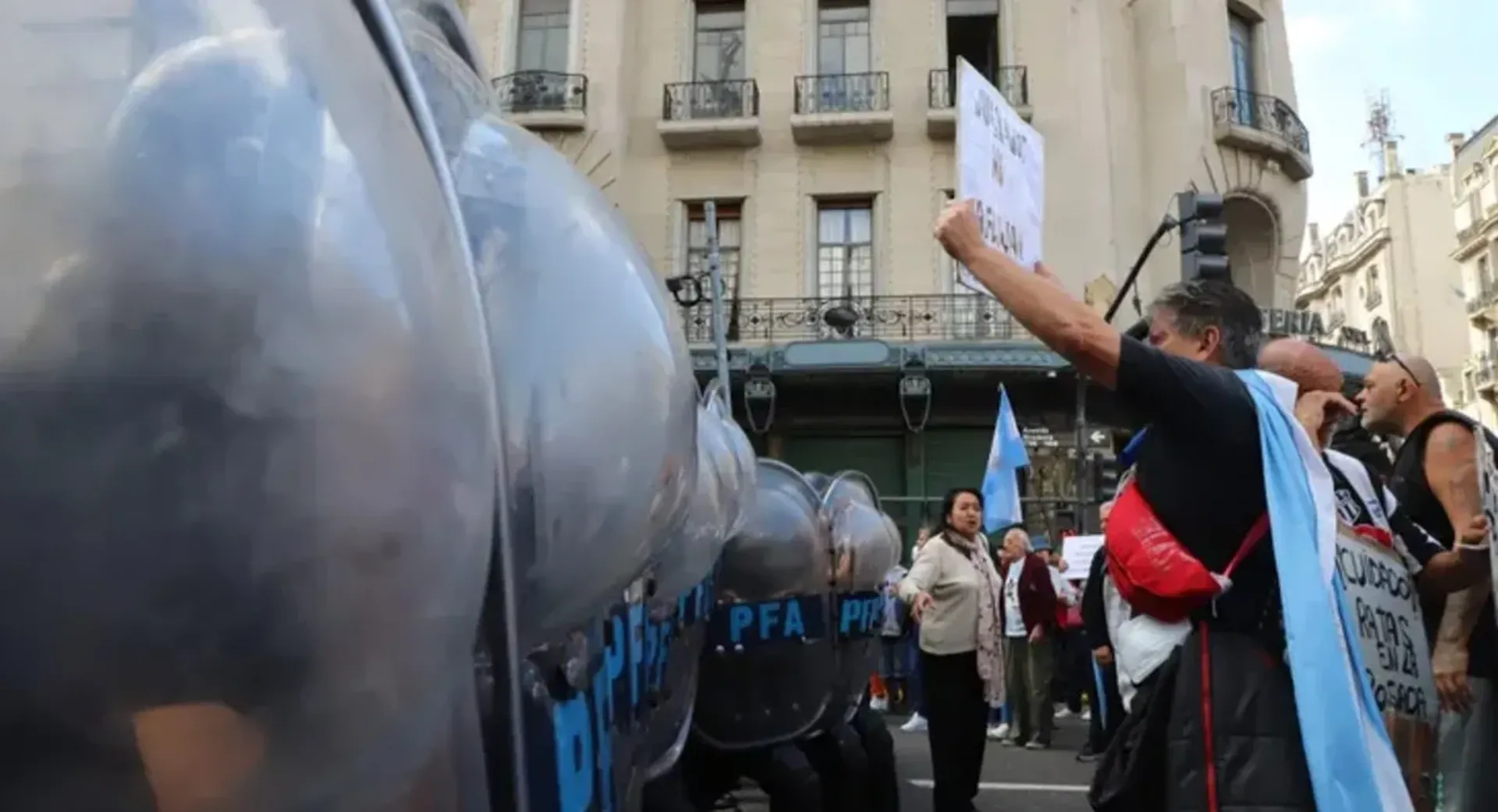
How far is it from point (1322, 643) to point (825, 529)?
1970 mm

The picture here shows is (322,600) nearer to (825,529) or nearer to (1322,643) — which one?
(1322,643)

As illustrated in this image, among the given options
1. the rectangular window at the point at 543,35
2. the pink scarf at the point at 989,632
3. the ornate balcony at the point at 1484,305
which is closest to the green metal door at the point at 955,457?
the rectangular window at the point at 543,35

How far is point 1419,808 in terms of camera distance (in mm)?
2791

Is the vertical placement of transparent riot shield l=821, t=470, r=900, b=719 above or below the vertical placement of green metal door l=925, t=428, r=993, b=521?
below

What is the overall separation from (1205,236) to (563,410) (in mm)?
9098

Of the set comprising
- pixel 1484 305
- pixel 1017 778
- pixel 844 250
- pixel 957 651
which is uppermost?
pixel 1484 305

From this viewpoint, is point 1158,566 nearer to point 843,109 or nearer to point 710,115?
point 843,109

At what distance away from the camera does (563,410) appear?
2.78 ft

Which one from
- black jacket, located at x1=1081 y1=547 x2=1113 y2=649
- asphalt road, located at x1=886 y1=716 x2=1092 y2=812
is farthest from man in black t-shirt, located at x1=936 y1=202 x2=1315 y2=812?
asphalt road, located at x1=886 y1=716 x2=1092 y2=812

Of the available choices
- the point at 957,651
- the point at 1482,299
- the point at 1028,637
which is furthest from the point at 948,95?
the point at 1482,299

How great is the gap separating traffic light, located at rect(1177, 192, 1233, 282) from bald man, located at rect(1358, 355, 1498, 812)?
572 cm

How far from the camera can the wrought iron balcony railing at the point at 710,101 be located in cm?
1791

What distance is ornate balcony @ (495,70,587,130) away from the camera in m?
17.9

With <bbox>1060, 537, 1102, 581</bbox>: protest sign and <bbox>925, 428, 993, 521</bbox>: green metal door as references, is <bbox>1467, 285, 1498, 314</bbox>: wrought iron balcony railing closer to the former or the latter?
<bbox>925, 428, 993, 521</bbox>: green metal door
